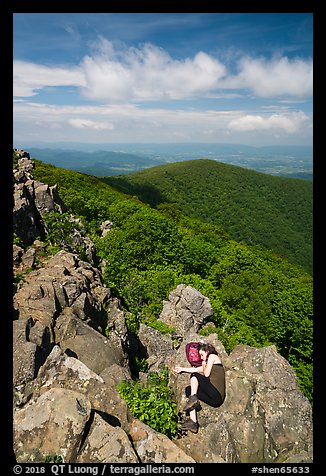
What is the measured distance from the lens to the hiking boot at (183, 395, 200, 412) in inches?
286

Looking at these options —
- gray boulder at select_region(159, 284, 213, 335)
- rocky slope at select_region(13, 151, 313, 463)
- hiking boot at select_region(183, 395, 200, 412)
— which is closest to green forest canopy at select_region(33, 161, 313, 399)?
gray boulder at select_region(159, 284, 213, 335)

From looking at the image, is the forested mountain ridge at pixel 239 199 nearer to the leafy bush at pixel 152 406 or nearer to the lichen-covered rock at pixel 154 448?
the leafy bush at pixel 152 406

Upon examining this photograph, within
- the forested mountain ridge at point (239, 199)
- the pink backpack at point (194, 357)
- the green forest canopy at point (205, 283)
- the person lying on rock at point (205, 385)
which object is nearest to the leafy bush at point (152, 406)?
the person lying on rock at point (205, 385)

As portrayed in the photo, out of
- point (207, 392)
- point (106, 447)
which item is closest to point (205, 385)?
point (207, 392)

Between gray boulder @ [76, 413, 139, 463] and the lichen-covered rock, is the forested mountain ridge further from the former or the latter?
gray boulder @ [76, 413, 139, 463]

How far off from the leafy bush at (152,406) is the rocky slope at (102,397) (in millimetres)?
307

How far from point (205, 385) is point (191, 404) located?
76 cm

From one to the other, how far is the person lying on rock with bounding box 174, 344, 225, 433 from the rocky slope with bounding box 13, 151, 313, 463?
26cm

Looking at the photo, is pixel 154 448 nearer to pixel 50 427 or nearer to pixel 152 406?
pixel 152 406

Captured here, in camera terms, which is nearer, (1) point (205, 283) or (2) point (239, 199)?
(1) point (205, 283)

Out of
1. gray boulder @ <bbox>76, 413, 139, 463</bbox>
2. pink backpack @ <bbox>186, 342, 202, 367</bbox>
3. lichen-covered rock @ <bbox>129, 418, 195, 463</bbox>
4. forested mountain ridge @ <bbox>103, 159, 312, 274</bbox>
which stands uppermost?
forested mountain ridge @ <bbox>103, 159, 312, 274</bbox>

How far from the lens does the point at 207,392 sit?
7.74m

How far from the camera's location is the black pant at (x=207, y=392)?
7648mm
